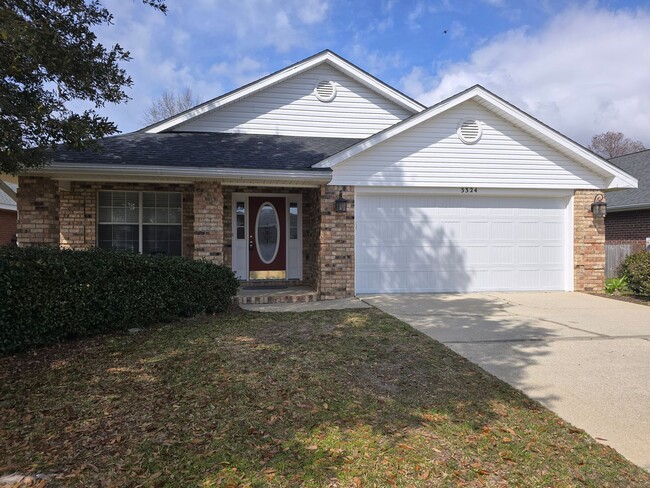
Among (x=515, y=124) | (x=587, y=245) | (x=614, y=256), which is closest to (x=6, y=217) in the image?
(x=515, y=124)

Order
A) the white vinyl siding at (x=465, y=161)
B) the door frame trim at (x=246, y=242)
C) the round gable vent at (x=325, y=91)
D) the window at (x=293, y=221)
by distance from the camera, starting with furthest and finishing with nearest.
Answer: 1. the round gable vent at (x=325, y=91)
2. the window at (x=293, y=221)
3. the door frame trim at (x=246, y=242)
4. the white vinyl siding at (x=465, y=161)

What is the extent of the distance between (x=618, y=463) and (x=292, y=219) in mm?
8771

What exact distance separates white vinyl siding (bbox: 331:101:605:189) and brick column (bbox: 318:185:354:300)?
428 millimetres

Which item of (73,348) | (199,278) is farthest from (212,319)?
(73,348)

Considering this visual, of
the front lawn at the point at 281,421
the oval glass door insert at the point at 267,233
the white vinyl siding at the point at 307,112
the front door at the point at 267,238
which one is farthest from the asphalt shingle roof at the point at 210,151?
the front lawn at the point at 281,421

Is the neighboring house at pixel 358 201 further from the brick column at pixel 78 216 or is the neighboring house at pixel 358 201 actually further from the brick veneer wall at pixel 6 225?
the brick veneer wall at pixel 6 225

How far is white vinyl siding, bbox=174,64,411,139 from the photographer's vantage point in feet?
38.3

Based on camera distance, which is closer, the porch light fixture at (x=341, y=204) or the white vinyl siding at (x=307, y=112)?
the porch light fixture at (x=341, y=204)

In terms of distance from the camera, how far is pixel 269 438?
11.1 ft

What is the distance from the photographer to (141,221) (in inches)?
389

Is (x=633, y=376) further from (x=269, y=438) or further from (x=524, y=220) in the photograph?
(x=524, y=220)

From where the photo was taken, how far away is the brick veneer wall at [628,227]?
15.9 metres

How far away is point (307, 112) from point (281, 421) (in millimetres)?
9719

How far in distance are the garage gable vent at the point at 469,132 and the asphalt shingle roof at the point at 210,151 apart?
2.88 m
